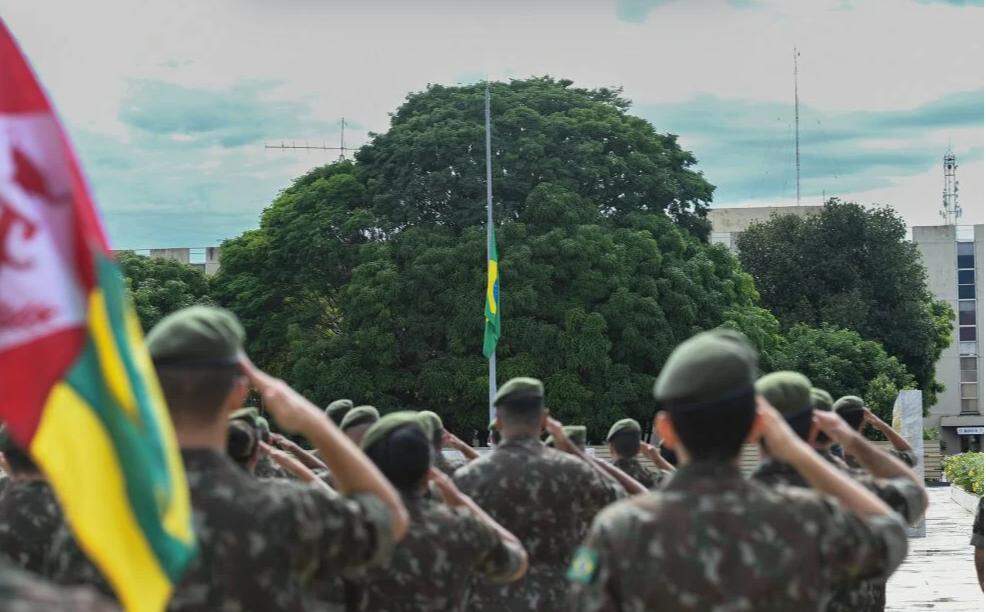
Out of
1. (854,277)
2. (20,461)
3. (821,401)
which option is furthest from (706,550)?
(854,277)

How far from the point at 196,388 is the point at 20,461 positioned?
2.45 metres

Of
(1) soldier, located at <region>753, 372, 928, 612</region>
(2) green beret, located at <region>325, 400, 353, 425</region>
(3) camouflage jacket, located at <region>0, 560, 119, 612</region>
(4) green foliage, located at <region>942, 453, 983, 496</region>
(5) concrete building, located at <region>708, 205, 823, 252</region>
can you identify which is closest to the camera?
(3) camouflage jacket, located at <region>0, 560, 119, 612</region>

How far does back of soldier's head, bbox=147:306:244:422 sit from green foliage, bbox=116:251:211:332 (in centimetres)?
4309

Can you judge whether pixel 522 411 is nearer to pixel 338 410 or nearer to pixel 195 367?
pixel 195 367

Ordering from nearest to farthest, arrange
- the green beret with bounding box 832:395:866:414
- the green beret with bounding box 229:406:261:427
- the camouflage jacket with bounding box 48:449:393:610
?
1. the camouflage jacket with bounding box 48:449:393:610
2. the green beret with bounding box 229:406:261:427
3. the green beret with bounding box 832:395:866:414

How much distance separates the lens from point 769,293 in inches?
2114

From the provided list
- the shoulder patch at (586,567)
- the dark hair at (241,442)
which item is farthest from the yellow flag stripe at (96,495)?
the dark hair at (241,442)

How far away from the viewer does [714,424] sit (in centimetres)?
371

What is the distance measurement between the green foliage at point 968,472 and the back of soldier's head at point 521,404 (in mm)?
22399

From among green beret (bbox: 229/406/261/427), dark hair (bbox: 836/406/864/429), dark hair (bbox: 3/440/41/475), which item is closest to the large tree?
dark hair (bbox: 836/406/864/429)

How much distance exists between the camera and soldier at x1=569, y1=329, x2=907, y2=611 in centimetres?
361

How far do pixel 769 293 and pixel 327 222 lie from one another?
20412 mm

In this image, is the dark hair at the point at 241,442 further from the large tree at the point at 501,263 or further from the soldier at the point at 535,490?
the large tree at the point at 501,263

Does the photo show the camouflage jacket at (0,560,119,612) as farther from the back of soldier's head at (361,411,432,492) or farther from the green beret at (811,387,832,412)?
the green beret at (811,387,832,412)
